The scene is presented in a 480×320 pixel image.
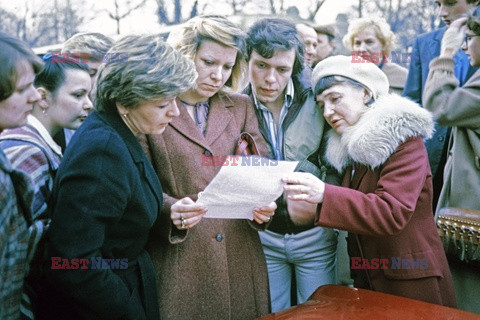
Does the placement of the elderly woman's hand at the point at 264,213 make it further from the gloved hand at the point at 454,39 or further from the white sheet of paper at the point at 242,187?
the gloved hand at the point at 454,39

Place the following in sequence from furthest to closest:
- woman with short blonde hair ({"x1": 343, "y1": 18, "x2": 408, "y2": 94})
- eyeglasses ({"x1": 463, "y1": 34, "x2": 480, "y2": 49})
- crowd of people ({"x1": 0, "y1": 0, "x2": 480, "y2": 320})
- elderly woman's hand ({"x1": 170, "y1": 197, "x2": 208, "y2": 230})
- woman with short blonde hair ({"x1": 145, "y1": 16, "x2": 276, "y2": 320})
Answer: woman with short blonde hair ({"x1": 343, "y1": 18, "x2": 408, "y2": 94}) < eyeglasses ({"x1": 463, "y1": 34, "x2": 480, "y2": 49}) < woman with short blonde hair ({"x1": 145, "y1": 16, "x2": 276, "y2": 320}) < elderly woman's hand ({"x1": 170, "y1": 197, "x2": 208, "y2": 230}) < crowd of people ({"x1": 0, "y1": 0, "x2": 480, "y2": 320})

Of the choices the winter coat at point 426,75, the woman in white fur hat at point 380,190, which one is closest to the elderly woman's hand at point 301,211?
the woman in white fur hat at point 380,190

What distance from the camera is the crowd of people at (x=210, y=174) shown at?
1779 millimetres

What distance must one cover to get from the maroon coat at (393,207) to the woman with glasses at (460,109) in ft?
2.32

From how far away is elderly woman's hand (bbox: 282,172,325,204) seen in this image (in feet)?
7.27

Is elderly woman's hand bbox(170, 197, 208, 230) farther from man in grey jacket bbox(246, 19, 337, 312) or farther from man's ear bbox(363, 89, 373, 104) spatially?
man's ear bbox(363, 89, 373, 104)

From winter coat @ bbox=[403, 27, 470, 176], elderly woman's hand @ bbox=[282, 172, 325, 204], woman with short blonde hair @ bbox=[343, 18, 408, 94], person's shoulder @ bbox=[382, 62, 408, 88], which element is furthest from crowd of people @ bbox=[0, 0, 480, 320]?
woman with short blonde hair @ bbox=[343, 18, 408, 94]

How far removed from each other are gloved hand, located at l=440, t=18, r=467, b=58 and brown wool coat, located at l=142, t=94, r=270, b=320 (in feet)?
5.49

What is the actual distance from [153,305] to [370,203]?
1066 mm

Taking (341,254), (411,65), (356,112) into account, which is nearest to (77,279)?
(356,112)

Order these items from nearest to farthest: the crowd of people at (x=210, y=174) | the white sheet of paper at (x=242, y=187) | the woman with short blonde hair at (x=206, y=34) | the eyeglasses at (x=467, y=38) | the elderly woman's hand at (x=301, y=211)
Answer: the crowd of people at (x=210, y=174), the white sheet of paper at (x=242, y=187), the woman with short blonde hair at (x=206, y=34), the elderly woman's hand at (x=301, y=211), the eyeglasses at (x=467, y=38)

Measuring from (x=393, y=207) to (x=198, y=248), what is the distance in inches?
36.1

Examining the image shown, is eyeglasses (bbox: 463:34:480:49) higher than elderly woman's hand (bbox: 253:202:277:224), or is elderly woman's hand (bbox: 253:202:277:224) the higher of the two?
eyeglasses (bbox: 463:34:480:49)

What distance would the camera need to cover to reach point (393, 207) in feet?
7.29
